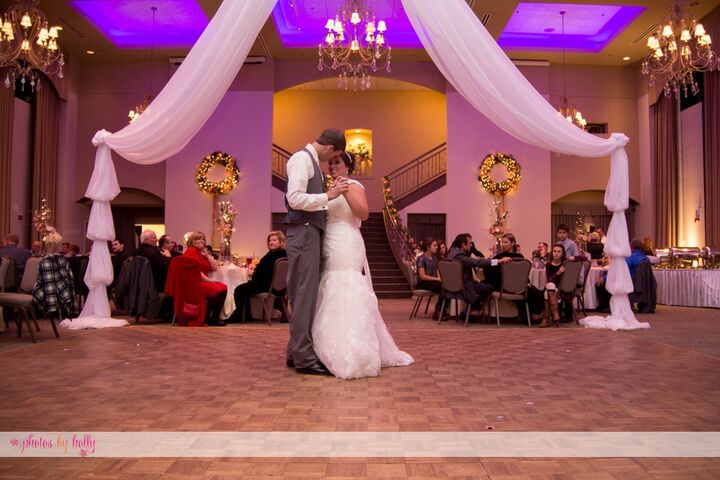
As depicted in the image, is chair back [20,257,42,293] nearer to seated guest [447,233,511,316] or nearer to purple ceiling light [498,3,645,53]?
seated guest [447,233,511,316]

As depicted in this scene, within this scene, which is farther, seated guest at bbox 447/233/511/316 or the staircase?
the staircase

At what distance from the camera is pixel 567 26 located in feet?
42.5

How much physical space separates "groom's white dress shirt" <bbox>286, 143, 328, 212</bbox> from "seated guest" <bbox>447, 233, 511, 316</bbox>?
3.68 metres

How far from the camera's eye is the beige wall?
56.3ft

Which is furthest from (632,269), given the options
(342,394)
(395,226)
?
(342,394)

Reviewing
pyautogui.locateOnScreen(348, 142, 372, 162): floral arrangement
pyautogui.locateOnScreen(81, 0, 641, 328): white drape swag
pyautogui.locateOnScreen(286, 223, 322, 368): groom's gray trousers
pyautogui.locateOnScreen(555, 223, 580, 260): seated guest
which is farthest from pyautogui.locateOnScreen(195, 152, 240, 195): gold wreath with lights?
pyautogui.locateOnScreen(286, 223, 322, 368): groom's gray trousers

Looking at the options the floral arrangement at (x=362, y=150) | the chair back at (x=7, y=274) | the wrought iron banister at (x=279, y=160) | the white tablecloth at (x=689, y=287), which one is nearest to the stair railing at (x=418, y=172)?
the floral arrangement at (x=362, y=150)

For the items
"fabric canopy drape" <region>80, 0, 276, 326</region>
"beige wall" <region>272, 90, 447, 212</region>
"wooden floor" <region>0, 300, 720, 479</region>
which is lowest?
"wooden floor" <region>0, 300, 720, 479</region>

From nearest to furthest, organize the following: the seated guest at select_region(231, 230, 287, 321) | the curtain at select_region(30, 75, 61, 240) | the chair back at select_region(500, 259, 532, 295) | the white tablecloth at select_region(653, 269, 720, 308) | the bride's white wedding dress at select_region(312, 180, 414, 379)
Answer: the bride's white wedding dress at select_region(312, 180, 414, 379) → the chair back at select_region(500, 259, 532, 295) → the seated guest at select_region(231, 230, 287, 321) → the white tablecloth at select_region(653, 269, 720, 308) → the curtain at select_region(30, 75, 61, 240)

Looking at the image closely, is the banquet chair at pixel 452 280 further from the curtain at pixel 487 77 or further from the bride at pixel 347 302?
the bride at pixel 347 302

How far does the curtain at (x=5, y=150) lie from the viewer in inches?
442

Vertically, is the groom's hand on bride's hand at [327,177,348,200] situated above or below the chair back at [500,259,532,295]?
above

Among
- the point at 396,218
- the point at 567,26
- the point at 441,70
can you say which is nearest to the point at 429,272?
the point at 441,70

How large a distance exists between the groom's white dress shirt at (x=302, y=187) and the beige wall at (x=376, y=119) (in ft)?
43.2
